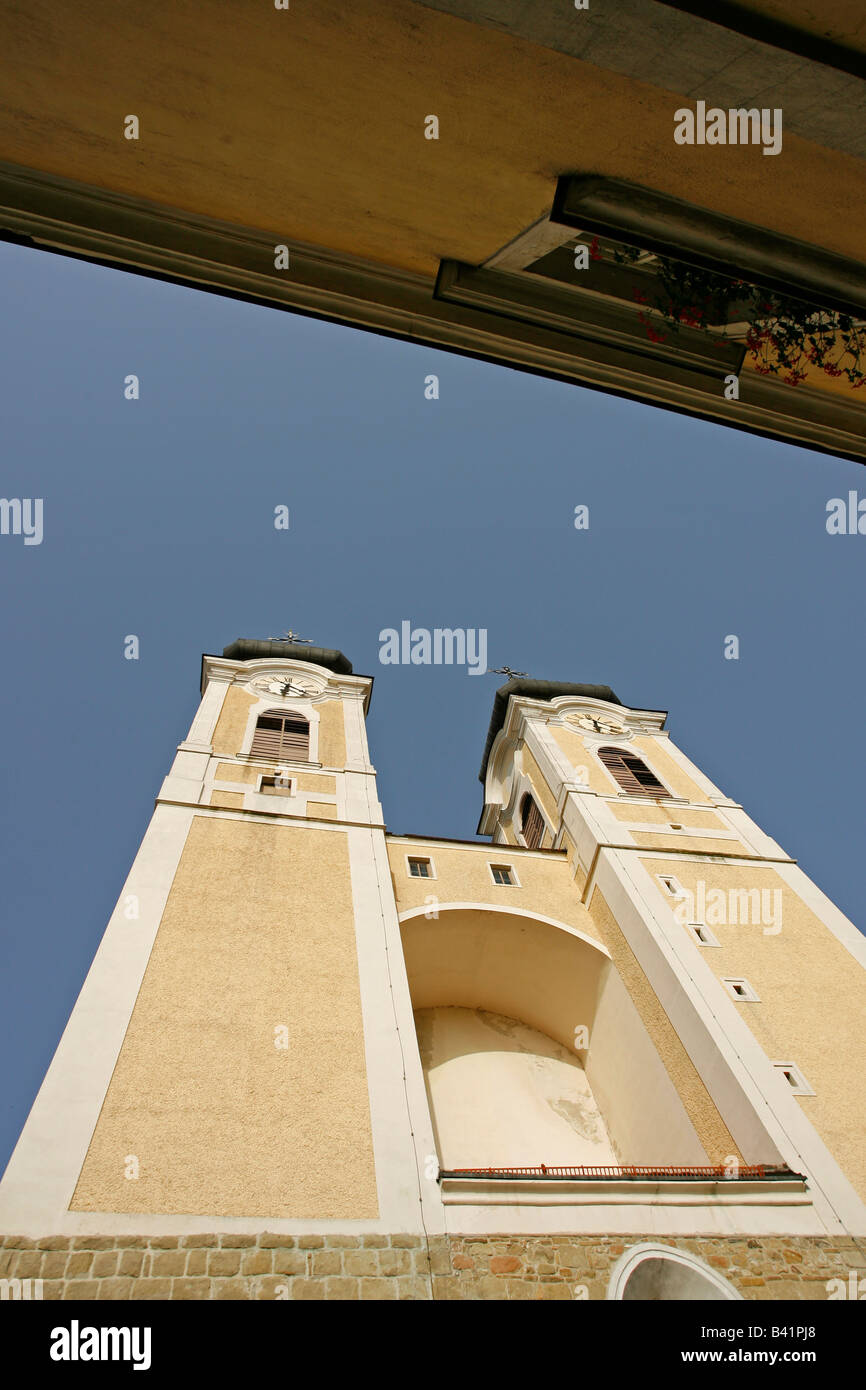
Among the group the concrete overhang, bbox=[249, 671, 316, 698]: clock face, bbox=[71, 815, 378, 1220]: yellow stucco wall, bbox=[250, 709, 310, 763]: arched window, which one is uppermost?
the concrete overhang

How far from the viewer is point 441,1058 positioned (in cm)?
1479

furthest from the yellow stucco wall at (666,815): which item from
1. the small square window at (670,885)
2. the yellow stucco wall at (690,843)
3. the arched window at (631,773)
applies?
the small square window at (670,885)

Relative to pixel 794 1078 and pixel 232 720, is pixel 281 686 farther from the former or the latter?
pixel 794 1078

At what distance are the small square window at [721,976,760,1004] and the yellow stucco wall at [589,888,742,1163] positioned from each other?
108 centimetres

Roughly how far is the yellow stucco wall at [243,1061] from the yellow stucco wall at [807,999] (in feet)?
19.8

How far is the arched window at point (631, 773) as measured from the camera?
66.5 ft

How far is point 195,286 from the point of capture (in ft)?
16.6

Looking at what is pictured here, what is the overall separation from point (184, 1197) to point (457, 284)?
26.4 feet

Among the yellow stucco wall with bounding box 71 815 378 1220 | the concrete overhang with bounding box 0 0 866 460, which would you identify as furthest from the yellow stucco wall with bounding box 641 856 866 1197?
the concrete overhang with bounding box 0 0 866 460

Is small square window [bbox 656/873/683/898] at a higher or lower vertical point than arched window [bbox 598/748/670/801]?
lower

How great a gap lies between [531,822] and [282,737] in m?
7.42

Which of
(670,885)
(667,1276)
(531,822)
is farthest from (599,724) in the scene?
(667,1276)

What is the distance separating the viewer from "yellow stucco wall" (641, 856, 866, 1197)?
1076cm

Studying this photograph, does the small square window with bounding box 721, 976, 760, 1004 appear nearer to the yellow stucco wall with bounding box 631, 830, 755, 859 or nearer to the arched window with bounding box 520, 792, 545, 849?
the yellow stucco wall with bounding box 631, 830, 755, 859
